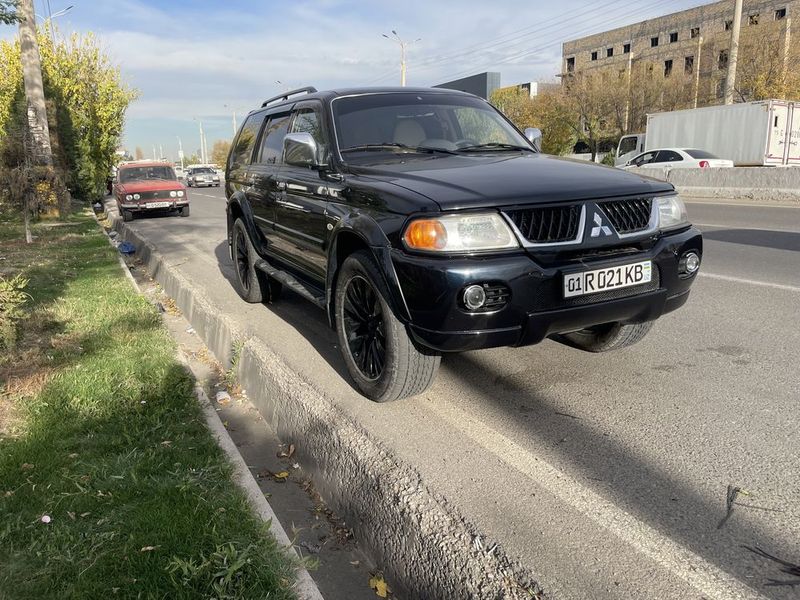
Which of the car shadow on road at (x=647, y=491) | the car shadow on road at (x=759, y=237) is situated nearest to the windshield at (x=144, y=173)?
the car shadow on road at (x=759, y=237)

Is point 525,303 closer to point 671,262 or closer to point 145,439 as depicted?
point 671,262

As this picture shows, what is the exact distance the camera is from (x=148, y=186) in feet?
60.5

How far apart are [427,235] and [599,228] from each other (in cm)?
85

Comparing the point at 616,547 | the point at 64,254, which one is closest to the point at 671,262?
the point at 616,547

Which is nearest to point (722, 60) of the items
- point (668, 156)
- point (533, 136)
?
point (668, 156)

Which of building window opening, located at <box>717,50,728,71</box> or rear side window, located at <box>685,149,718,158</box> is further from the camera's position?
building window opening, located at <box>717,50,728,71</box>

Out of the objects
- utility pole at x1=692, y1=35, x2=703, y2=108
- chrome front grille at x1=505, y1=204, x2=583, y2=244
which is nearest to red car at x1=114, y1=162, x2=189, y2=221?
chrome front grille at x1=505, y1=204, x2=583, y2=244

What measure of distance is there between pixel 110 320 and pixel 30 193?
311 inches

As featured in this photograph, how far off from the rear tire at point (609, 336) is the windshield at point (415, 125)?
4.55 ft

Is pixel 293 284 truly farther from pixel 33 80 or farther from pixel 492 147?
pixel 33 80

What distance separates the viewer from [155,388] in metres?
3.96

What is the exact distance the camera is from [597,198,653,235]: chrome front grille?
3160 millimetres

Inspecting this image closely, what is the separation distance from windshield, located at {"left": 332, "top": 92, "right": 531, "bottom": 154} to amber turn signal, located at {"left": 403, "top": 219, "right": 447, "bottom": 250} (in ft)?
4.46

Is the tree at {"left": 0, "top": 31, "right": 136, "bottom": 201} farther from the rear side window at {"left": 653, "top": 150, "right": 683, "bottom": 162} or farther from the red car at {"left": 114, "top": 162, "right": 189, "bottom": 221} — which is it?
the rear side window at {"left": 653, "top": 150, "right": 683, "bottom": 162}
